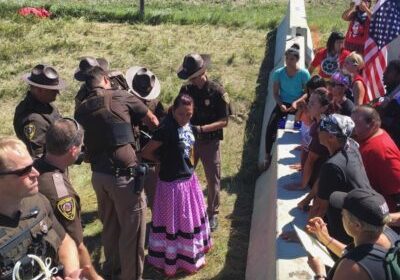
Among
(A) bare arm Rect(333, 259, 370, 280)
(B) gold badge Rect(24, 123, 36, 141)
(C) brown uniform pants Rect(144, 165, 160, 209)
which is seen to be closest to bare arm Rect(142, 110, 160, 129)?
(C) brown uniform pants Rect(144, 165, 160, 209)

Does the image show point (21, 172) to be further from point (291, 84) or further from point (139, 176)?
point (291, 84)

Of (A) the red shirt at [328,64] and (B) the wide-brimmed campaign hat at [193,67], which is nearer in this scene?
(B) the wide-brimmed campaign hat at [193,67]

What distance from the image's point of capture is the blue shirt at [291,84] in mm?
7156

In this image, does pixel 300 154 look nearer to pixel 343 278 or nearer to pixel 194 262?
pixel 194 262

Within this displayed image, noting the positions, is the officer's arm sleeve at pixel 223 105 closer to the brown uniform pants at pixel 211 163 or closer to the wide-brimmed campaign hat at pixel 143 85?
the brown uniform pants at pixel 211 163

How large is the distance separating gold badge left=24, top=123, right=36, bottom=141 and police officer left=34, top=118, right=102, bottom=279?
4.42 ft

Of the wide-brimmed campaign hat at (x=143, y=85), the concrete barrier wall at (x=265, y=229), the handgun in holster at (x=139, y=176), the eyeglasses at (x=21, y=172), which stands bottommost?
the concrete barrier wall at (x=265, y=229)

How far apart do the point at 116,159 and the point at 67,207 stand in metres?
1.44

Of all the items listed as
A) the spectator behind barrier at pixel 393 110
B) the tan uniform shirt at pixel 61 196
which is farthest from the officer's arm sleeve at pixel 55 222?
the spectator behind barrier at pixel 393 110

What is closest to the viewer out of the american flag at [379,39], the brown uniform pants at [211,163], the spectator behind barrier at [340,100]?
the spectator behind barrier at [340,100]

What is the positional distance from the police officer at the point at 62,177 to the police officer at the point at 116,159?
1142 millimetres

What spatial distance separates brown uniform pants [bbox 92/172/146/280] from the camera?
17.0 feet

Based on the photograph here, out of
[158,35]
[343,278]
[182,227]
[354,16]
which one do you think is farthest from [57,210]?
[158,35]

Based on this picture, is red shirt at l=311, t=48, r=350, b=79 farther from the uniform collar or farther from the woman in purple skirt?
the uniform collar
